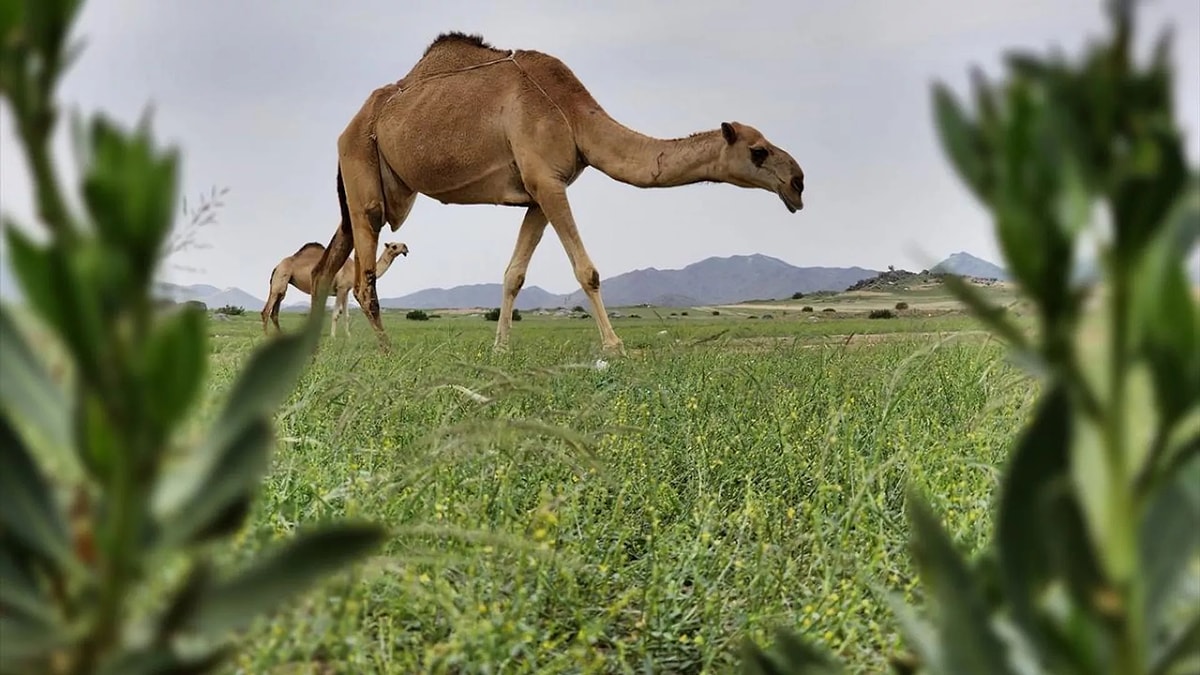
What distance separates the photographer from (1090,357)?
0.18m

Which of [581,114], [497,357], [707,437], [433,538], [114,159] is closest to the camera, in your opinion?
[114,159]

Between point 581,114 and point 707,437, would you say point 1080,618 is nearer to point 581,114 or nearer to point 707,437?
point 707,437

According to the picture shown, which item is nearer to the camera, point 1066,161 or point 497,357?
point 1066,161

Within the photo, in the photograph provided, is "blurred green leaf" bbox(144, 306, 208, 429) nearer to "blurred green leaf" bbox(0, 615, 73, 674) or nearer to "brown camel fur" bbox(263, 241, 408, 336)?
"blurred green leaf" bbox(0, 615, 73, 674)

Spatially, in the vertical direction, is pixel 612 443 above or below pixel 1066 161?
below

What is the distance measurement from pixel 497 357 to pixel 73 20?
162 inches

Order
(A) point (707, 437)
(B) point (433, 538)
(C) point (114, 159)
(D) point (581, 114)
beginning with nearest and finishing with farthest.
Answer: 1. (C) point (114, 159)
2. (B) point (433, 538)
3. (A) point (707, 437)
4. (D) point (581, 114)

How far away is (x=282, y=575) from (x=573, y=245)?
553cm

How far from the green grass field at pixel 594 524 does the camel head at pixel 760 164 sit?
9.22 feet

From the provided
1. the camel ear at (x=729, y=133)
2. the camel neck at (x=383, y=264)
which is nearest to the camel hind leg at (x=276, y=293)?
the camel neck at (x=383, y=264)

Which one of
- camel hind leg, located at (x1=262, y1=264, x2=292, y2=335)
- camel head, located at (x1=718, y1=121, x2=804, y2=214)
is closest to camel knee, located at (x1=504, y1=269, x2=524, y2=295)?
camel head, located at (x1=718, y1=121, x2=804, y2=214)

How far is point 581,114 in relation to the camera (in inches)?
244

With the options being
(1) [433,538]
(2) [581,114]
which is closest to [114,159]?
(1) [433,538]

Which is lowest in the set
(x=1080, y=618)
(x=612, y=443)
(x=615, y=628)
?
(x=615, y=628)
